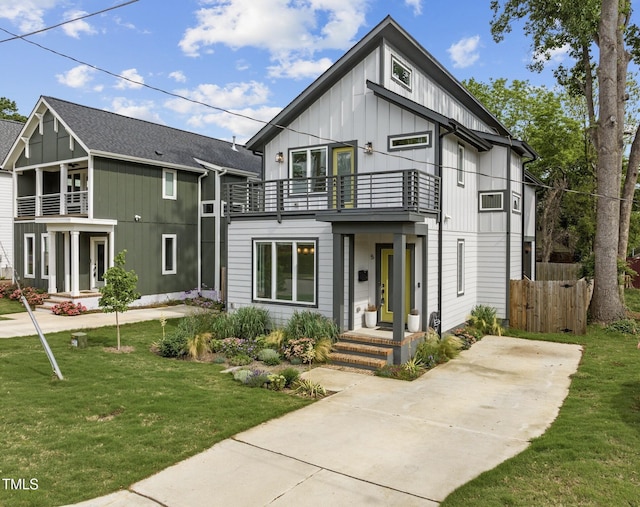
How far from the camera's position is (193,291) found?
21891mm

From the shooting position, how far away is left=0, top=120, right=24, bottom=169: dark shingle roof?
24.8 metres

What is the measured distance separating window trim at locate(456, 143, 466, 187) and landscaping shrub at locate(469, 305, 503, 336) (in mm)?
4236

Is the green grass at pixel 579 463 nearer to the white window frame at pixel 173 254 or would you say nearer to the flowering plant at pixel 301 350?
the flowering plant at pixel 301 350

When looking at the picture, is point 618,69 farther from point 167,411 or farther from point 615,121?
point 167,411

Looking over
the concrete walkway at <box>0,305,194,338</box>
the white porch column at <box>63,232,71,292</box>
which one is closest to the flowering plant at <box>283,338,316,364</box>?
the concrete walkway at <box>0,305,194,338</box>

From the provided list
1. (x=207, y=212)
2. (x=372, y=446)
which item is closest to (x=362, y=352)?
(x=372, y=446)

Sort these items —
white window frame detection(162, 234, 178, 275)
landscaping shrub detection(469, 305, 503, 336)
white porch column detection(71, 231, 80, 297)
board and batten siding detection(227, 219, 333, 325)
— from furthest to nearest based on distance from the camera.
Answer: white window frame detection(162, 234, 178, 275) → white porch column detection(71, 231, 80, 297) → landscaping shrub detection(469, 305, 503, 336) → board and batten siding detection(227, 219, 333, 325)

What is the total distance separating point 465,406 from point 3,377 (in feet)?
28.7

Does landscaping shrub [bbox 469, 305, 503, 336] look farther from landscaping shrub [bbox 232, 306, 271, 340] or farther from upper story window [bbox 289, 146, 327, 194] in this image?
landscaping shrub [bbox 232, 306, 271, 340]

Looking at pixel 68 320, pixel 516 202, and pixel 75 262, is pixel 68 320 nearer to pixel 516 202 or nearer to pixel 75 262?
pixel 75 262

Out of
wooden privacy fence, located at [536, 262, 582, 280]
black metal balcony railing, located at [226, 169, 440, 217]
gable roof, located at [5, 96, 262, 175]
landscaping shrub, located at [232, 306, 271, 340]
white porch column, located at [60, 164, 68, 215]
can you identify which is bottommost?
landscaping shrub, located at [232, 306, 271, 340]

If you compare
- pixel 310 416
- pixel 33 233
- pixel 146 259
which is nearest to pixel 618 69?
pixel 310 416

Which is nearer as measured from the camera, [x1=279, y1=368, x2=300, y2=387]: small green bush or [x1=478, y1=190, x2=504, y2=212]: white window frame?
[x1=279, y1=368, x2=300, y2=387]: small green bush

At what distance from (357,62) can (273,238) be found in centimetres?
566
